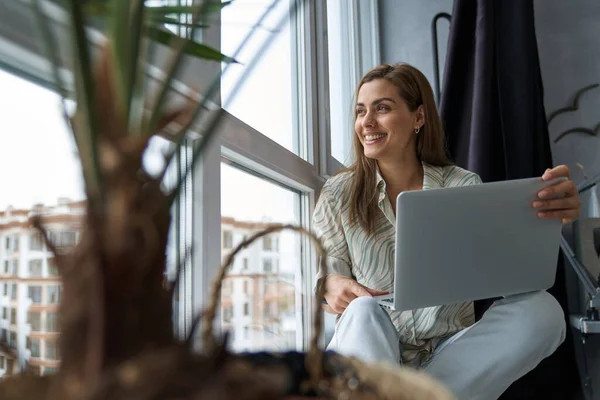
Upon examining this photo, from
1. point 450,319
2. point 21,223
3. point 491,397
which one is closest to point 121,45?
point 21,223

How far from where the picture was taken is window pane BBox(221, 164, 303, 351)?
3.75 ft

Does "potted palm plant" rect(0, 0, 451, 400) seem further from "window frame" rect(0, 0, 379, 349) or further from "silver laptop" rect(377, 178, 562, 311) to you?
"silver laptop" rect(377, 178, 562, 311)

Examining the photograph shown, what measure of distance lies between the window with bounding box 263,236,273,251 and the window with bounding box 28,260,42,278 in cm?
74

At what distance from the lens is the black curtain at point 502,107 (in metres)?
1.91

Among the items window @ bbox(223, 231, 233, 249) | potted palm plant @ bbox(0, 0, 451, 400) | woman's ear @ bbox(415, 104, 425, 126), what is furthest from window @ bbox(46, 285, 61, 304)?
woman's ear @ bbox(415, 104, 425, 126)

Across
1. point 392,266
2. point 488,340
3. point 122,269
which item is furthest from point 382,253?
point 122,269

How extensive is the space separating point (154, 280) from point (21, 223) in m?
0.38

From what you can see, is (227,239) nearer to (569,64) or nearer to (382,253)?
(382,253)

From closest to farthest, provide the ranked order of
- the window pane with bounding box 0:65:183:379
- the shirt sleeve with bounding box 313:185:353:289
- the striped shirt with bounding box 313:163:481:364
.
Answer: the window pane with bounding box 0:65:183:379, the striped shirt with bounding box 313:163:481:364, the shirt sleeve with bounding box 313:185:353:289

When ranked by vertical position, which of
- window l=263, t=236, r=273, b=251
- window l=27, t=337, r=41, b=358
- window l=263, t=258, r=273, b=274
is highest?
window l=263, t=236, r=273, b=251

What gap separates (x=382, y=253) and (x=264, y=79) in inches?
21.6

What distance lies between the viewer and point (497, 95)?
80.4 inches

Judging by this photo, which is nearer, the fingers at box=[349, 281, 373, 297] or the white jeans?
the white jeans

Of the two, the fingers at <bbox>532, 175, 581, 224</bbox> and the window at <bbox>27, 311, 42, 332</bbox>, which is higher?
the fingers at <bbox>532, 175, 581, 224</bbox>
